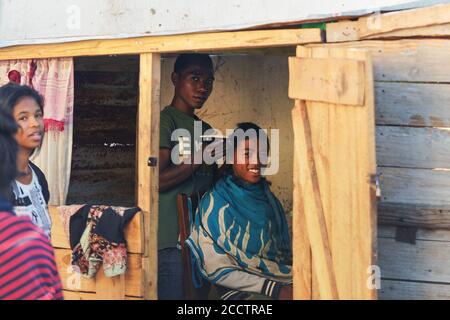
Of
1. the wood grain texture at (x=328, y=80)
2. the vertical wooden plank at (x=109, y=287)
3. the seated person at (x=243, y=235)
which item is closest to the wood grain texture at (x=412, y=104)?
the wood grain texture at (x=328, y=80)

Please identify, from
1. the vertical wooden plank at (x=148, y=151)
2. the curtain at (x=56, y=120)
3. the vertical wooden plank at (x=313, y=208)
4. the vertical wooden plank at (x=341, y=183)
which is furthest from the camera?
the curtain at (x=56, y=120)

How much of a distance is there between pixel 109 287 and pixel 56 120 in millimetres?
1402

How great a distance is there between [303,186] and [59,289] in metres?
1.86

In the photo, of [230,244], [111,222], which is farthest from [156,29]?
[230,244]

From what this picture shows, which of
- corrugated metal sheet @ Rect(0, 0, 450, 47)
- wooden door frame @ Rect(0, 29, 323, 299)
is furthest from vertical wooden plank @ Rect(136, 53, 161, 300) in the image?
corrugated metal sheet @ Rect(0, 0, 450, 47)

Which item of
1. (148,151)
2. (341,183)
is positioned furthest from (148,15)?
(341,183)

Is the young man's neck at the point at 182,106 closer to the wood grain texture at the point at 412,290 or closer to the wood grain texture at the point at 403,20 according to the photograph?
the wood grain texture at the point at 403,20

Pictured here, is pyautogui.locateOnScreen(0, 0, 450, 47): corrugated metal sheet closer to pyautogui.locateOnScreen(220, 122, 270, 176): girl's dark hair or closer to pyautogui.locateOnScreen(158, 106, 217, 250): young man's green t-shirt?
pyautogui.locateOnScreen(158, 106, 217, 250): young man's green t-shirt

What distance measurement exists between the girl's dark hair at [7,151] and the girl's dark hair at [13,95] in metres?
0.05

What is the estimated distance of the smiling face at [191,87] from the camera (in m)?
8.01

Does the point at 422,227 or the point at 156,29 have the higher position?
the point at 156,29

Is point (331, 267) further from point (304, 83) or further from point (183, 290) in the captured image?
point (183, 290)

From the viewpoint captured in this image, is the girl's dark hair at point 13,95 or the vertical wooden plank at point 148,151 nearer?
the vertical wooden plank at point 148,151

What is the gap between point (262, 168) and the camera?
815cm
